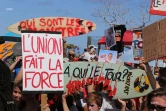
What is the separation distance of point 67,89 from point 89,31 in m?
1.12

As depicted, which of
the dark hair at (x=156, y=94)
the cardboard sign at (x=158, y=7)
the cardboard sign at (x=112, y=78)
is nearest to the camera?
the dark hair at (x=156, y=94)

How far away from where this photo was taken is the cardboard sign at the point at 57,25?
7.18 meters

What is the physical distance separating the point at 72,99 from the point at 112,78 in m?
1.61

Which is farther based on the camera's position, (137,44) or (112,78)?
(137,44)

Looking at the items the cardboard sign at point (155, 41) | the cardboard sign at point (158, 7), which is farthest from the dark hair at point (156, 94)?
the cardboard sign at point (158, 7)

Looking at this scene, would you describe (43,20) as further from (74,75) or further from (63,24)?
(74,75)

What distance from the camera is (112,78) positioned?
7535mm

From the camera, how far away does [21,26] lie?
7453mm

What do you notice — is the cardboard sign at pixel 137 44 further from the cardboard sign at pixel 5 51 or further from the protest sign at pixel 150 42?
the protest sign at pixel 150 42

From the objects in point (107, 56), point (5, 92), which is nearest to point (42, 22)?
point (107, 56)

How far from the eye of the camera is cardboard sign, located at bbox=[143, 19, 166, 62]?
18.1 feet

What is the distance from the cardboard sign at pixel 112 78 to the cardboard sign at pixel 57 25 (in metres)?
0.52

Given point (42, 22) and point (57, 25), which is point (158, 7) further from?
point (42, 22)

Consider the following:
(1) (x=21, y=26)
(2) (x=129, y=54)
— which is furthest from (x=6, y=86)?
(2) (x=129, y=54)
